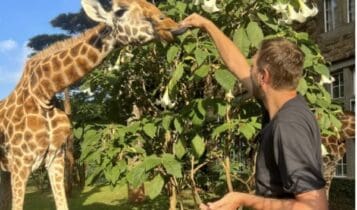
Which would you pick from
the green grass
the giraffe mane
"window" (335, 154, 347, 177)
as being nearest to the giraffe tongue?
the giraffe mane

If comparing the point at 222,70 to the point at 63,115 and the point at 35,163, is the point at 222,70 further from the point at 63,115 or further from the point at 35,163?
the point at 35,163

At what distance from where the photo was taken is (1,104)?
660 cm

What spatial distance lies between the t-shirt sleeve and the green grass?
9.61 m

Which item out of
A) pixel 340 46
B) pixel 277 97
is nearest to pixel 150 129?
pixel 277 97

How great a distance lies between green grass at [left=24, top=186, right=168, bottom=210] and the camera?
42.6 ft

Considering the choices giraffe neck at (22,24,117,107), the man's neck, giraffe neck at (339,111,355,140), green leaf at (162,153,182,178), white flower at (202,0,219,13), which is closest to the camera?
the man's neck

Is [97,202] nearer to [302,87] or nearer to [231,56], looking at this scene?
[302,87]

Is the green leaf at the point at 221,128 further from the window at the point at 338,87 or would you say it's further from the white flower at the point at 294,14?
the window at the point at 338,87

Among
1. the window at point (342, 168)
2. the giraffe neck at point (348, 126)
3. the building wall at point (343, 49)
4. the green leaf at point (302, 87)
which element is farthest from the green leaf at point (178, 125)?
the window at point (342, 168)

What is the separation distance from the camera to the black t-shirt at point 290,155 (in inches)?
92.0

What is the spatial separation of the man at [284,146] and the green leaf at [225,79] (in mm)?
1490

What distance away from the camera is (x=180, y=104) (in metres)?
5.71

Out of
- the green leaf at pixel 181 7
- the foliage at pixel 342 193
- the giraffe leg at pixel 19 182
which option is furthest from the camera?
the foliage at pixel 342 193

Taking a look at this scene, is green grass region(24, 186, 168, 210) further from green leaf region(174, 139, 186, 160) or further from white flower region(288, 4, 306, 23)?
white flower region(288, 4, 306, 23)
